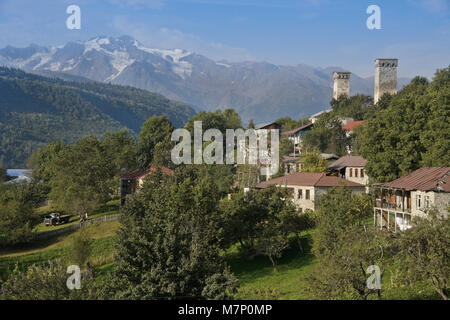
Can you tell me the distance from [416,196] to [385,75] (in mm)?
59583

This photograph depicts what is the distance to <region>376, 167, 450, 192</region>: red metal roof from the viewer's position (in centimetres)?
2819

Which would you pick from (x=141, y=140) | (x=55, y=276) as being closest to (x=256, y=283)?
(x=55, y=276)

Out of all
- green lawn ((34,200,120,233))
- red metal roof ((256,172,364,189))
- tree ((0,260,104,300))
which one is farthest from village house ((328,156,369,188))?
tree ((0,260,104,300))

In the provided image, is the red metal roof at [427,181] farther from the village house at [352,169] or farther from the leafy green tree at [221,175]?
the leafy green tree at [221,175]

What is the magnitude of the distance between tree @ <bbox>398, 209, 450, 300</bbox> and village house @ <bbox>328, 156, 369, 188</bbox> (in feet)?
110

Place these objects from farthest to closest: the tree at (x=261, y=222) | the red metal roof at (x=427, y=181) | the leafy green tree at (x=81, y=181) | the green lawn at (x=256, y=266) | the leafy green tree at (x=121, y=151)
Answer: the leafy green tree at (x=121, y=151) → the leafy green tree at (x=81, y=181) → the tree at (x=261, y=222) → the red metal roof at (x=427, y=181) → the green lawn at (x=256, y=266)

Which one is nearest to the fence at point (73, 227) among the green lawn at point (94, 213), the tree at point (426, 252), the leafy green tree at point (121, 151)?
the green lawn at point (94, 213)

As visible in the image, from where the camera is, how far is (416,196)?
3017cm

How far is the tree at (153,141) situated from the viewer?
75.3 meters

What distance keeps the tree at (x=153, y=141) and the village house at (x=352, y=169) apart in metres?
→ 28.0

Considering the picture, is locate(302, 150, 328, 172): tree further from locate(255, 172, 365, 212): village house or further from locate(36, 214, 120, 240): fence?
locate(36, 214, 120, 240): fence

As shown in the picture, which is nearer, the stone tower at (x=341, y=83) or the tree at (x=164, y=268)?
the tree at (x=164, y=268)

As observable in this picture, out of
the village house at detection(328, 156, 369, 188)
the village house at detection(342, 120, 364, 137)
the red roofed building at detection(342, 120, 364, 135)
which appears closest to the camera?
the village house at detection(328, 156, 369, 188)

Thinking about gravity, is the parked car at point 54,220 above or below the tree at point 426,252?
below
